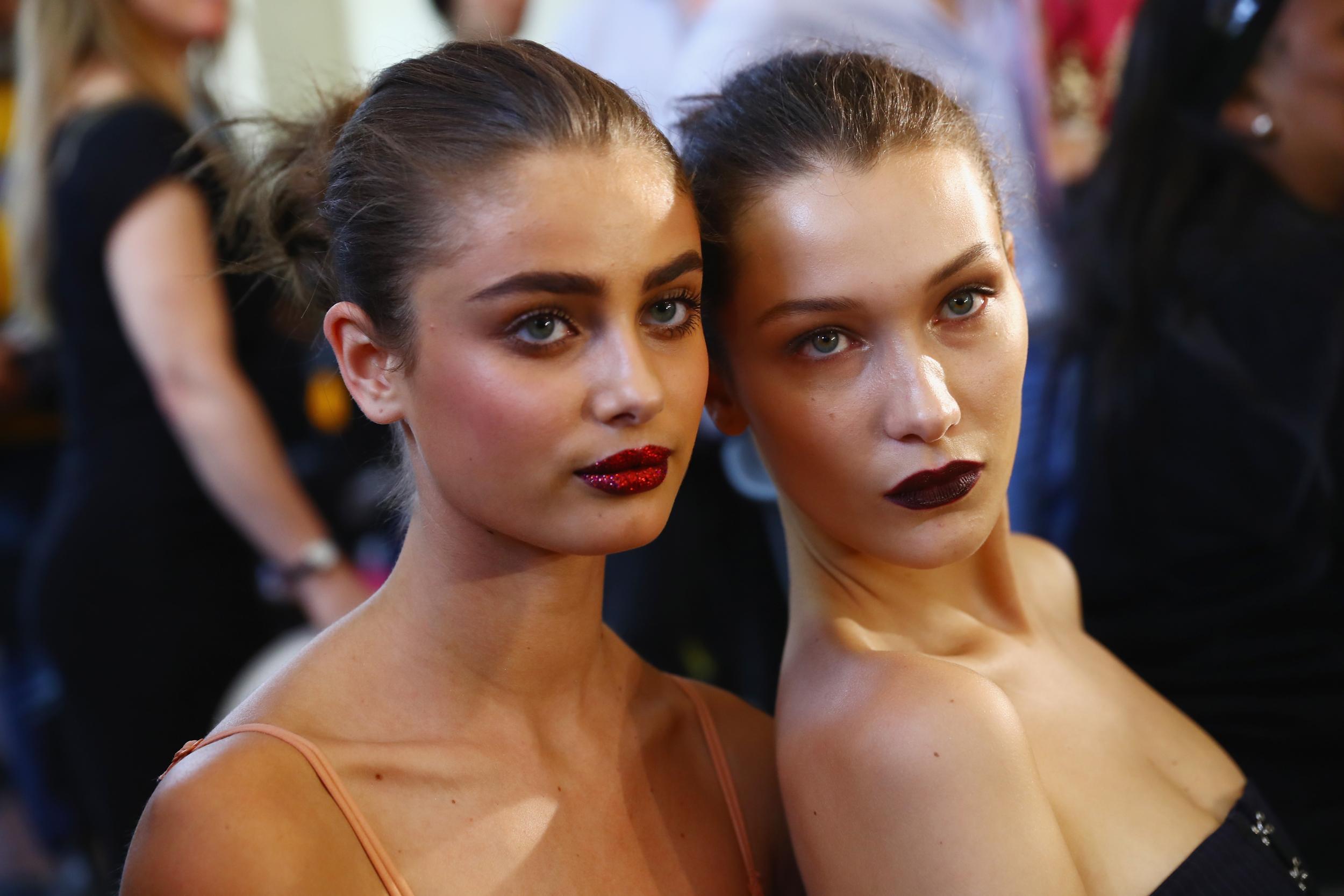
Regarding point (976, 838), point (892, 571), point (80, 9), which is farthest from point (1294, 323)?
Result: point (80, 9)

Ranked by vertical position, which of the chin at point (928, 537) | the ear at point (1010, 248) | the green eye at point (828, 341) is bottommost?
the chin at point (928, 537)

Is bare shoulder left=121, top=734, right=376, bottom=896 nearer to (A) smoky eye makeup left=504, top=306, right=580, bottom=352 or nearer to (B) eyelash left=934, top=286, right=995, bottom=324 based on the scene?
(A) smoky eye makeup left=504, top=306, right=580, bottom=352

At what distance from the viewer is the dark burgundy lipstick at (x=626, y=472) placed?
0.83m

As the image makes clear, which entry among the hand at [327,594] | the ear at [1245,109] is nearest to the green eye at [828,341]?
the hand at [327,594]

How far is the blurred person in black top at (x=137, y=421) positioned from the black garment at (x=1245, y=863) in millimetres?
1118

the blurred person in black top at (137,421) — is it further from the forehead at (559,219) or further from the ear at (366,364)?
the forehead at (559,219)

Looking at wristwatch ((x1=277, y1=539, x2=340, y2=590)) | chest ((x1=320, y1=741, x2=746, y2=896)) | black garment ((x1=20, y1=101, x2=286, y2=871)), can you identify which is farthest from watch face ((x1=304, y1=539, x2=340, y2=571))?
chest ((x1=320, y1=741, x2=746, y2=896))

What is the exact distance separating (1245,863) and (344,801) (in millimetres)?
693

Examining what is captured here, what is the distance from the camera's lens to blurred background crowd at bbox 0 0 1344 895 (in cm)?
157

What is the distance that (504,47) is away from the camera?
0.90 m

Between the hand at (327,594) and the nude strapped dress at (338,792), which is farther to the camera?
the hand at (327,594)

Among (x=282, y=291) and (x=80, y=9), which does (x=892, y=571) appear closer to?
(x=282, y=291)

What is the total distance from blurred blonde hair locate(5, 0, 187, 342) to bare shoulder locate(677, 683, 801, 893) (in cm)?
120

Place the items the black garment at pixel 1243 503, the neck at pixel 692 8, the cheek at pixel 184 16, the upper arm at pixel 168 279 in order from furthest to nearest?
the neck at pixel 692 8
the cheek at pixel 184 16
the upper arm at pixel 168 279
the black garment at pixel 1243 503
